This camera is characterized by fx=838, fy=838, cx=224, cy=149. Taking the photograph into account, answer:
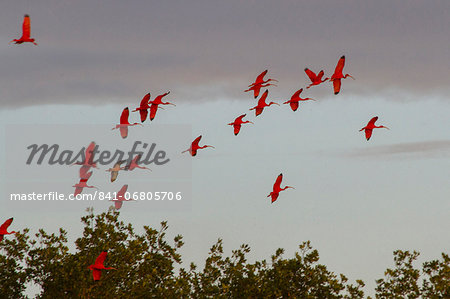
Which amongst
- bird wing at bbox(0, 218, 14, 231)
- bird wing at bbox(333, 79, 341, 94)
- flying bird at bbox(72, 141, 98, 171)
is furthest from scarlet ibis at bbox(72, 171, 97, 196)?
bird wing at bbox(333, 79, 341, 94)

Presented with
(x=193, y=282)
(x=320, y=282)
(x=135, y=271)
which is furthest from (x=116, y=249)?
(x=320, y=282)

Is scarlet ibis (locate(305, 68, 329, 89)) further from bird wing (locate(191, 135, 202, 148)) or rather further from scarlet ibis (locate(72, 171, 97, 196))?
scarlet ibis (locate(72, 171, 97, 196))

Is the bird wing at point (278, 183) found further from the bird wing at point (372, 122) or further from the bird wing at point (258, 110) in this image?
the bird wing at point (372, 122)

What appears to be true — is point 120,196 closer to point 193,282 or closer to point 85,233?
point 85,233

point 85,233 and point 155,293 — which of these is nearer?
point 155,293

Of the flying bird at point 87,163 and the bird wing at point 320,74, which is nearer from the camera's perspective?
the bird wing at point 320,74

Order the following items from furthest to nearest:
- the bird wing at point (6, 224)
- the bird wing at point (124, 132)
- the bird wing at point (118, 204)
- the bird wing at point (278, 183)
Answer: the bird wing at point (118, 204) < the bird wing at point (278, 183) < the bird wing at point (124, 132) < the bird wing at point (6, 224)

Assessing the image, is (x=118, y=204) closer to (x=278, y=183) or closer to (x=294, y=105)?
(x=278, y=183)

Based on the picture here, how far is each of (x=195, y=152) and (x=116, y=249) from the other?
5.87 metres

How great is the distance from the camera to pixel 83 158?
41.4 metres

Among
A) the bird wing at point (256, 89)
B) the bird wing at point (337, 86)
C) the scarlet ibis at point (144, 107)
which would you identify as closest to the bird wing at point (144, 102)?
the scarlet ibis at point (144, 107)

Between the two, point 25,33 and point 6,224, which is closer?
point 25,33

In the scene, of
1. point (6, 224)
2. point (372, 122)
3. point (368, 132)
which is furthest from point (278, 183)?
point (6, 224)

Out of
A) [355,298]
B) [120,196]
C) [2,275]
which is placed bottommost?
[355,298]
